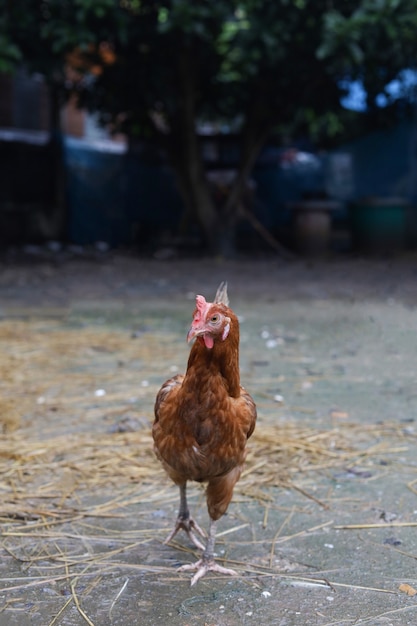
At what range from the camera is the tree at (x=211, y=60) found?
31.9 ft

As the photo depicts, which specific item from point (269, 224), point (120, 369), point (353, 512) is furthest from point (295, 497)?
point (269, 224)

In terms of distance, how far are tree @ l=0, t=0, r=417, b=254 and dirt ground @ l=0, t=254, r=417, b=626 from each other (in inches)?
179

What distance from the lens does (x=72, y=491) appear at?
133 inches

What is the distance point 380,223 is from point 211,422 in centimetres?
1272

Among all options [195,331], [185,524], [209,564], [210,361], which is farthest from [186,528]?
[195,331]

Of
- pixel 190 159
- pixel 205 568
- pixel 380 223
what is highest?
pixel 190 159

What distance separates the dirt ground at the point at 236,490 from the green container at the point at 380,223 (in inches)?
292

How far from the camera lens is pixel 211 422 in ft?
8.52

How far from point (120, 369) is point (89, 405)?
3.04 ft

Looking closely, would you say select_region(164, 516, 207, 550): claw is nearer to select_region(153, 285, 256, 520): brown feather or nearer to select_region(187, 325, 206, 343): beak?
select_region(153, 285, 256, 520): brown feather

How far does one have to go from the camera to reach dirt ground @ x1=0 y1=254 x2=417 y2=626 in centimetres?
251

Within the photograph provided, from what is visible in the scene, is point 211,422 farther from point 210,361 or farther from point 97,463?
point 97,463

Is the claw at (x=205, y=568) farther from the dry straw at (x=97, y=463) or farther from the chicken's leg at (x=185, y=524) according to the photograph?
the chicken's leg at (x=185, y=524)

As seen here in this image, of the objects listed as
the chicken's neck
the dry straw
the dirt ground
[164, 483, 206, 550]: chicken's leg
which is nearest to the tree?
the dirt ground
